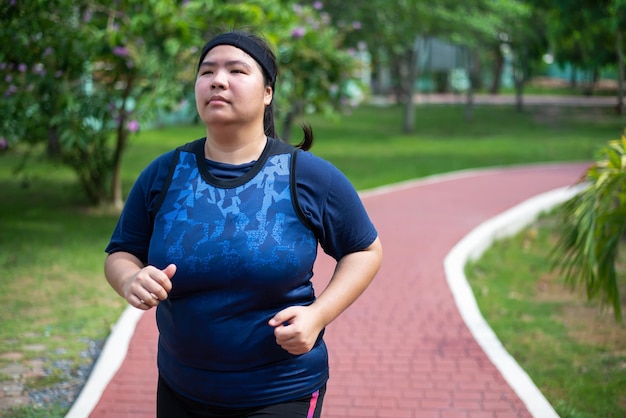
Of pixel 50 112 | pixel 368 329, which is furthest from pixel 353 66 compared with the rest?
pixel 368 329

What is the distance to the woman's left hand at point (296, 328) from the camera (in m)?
2.34

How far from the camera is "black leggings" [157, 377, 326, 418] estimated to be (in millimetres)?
2525

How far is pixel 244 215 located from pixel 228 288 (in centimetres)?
20

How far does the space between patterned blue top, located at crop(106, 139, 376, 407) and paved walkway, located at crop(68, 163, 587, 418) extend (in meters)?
2.64

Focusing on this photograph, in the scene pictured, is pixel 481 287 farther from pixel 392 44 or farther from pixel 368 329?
pixel 392 44

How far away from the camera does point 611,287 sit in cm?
557

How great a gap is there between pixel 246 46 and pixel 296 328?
31.8 inches

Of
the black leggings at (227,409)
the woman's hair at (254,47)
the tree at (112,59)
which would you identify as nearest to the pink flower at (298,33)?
the tree at (112,59)

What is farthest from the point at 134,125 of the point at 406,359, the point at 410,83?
the point at 410,83

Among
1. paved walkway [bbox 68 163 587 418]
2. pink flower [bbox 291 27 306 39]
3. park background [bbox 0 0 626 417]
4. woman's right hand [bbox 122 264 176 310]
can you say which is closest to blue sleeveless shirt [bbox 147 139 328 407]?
woman's right hand [bbox 122 264 176 310]

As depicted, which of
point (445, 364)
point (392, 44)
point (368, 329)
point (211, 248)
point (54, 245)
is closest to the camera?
point (211, 248)

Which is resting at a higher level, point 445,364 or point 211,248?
point 211,248

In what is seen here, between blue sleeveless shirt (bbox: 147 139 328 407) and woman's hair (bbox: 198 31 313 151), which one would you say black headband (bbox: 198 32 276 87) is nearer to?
woman's hair (bbox: 198 31 313 151)

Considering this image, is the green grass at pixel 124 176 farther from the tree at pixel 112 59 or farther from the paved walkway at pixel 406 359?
the tree at pixel 112 59
